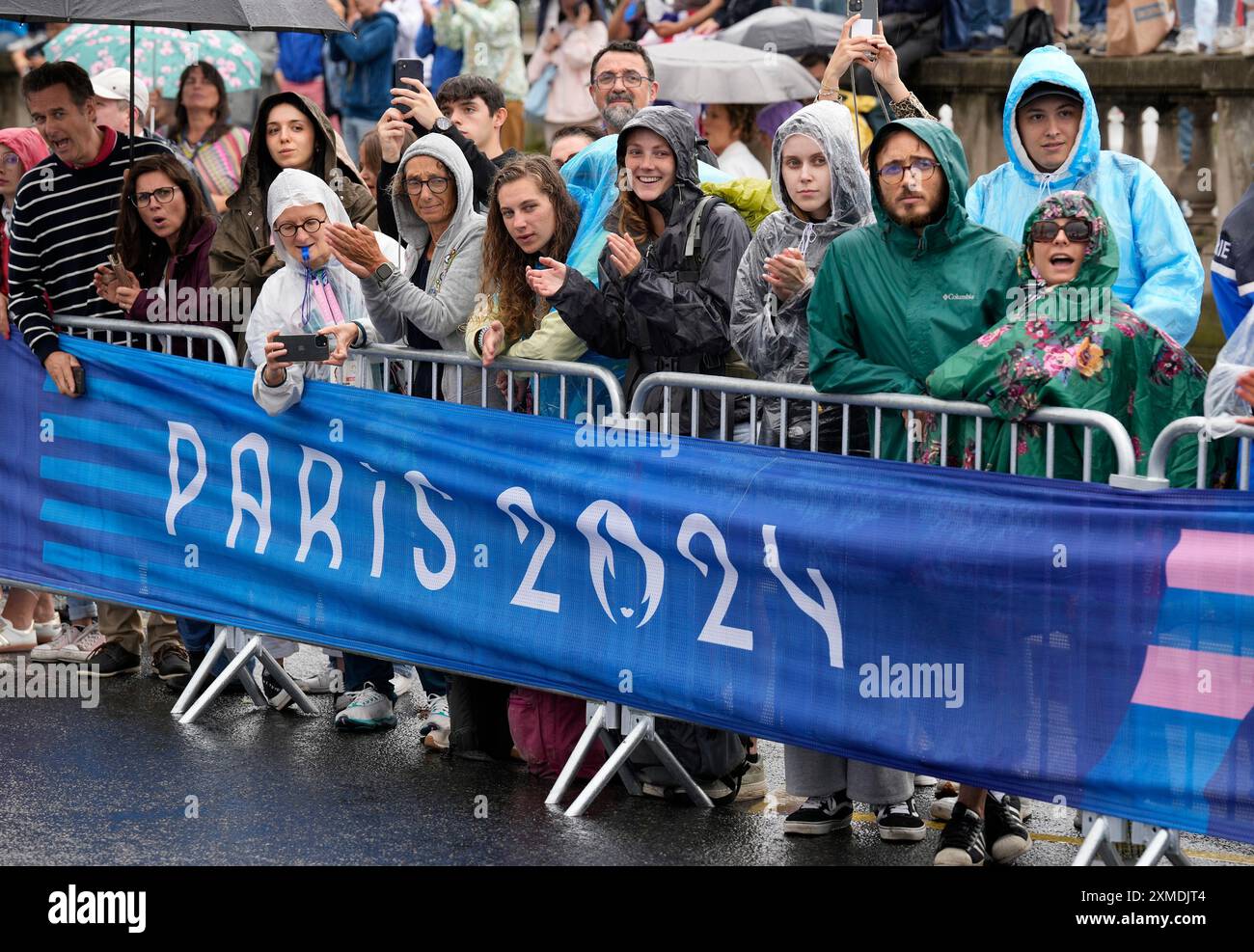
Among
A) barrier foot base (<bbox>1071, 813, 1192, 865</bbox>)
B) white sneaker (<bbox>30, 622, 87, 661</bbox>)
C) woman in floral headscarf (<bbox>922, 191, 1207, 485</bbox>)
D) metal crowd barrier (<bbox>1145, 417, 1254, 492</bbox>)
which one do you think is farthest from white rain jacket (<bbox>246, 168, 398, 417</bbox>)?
barrier foot base (<bbox>1071, 813, 1192, 865</bbox>)

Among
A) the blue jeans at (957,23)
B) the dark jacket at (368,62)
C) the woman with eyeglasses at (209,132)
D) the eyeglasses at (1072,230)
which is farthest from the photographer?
the dark jacket at (368,62)

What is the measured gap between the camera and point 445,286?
26.8 ft

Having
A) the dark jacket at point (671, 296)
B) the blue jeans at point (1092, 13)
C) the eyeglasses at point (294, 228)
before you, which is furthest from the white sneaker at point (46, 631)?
the blue jeans at point (1092, 13)

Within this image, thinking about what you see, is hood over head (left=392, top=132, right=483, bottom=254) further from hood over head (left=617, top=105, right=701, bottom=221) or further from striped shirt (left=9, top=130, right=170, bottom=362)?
striped shirt (left=9, top=130, right=170, bottom=362)

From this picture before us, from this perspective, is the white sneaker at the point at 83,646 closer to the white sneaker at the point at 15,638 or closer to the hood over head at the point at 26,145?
the white sneaker at the point at 15,638

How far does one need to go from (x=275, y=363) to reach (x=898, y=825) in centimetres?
306

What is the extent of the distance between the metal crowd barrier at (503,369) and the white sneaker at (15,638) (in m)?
2.93

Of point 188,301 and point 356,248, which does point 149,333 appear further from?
point 356,248

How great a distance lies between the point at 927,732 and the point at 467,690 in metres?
2.34

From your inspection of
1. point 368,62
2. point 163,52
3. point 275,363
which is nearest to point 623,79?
point 275,363

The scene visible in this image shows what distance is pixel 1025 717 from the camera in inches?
247

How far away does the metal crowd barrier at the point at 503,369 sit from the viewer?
7430 millimetres

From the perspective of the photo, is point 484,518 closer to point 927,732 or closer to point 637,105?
point 927,732
